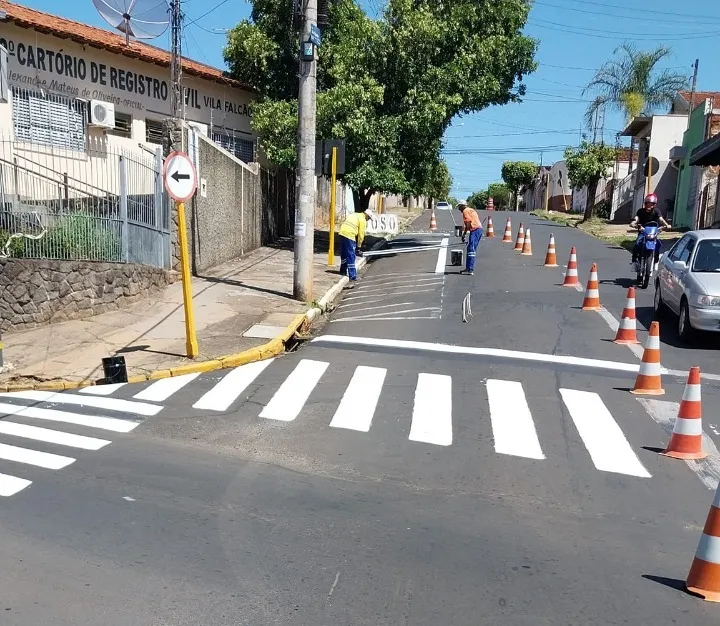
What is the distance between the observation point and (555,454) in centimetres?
649

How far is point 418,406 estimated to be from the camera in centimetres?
802

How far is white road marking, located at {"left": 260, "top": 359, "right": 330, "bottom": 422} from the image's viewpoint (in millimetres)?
7850

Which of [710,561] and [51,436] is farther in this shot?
[51,436]

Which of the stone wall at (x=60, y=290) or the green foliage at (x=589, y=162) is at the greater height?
the green foliage at (x=589, y=162)

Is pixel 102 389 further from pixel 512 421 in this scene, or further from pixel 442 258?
pixel 442 258

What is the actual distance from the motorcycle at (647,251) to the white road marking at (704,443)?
7.50 m

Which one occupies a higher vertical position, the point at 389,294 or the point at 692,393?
the point at 692,393

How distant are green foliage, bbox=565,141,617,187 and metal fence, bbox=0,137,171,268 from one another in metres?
27.6

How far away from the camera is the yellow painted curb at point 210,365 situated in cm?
909

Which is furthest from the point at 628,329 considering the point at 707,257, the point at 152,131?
the point at 152,131

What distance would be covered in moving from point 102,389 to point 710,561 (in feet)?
23.2

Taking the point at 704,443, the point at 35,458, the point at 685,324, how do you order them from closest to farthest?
the point at 35,458 < the point at 704,443 < the point at 685,324

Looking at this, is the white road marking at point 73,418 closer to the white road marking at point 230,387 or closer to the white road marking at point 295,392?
the white road marking at point 230,387

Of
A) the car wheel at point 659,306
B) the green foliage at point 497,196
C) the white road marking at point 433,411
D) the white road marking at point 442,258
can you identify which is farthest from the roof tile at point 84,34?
the green foliage at point 497,196
